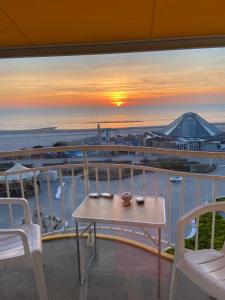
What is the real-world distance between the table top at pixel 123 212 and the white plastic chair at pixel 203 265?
0.23 meters

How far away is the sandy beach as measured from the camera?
271cm

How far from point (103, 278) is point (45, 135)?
1573mm

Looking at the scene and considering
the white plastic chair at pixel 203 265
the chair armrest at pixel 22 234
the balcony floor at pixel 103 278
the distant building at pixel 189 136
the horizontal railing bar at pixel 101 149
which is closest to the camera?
the white plastic chair at pixel 203 265

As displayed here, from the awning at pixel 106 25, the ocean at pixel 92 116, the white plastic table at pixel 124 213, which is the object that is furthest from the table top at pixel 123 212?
the awning at pixel 106 25

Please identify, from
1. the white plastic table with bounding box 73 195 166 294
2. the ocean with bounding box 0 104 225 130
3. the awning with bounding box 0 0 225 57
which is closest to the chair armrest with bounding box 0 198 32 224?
the white plastic table with bounding box 73 195 166 294

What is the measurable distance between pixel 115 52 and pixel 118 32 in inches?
10.3

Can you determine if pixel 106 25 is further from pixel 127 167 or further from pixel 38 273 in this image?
pixel 38 273

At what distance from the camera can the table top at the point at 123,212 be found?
6.05ft

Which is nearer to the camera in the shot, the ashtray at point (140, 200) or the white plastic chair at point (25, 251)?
the white plastic chair at point (25, 251)

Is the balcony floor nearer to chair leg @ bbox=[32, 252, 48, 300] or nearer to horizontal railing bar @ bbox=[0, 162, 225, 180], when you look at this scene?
chair leg @ bbox=[32, 252, 48, 300]

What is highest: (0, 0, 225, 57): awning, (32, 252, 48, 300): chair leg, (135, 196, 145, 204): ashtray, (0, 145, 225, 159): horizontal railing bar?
(0, 0, 225, 57): awning

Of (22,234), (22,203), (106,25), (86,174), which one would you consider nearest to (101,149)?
(86,174)

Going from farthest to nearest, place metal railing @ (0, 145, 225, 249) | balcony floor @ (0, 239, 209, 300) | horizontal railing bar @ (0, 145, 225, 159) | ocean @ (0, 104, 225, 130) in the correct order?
1. ocean @ (0, 104, 225, 130)
2. metal railing @ (0, 145, 225, 249)
3. horizontal railing bar @ (0, 145, 225, 159)
4. balcony floor @ (0, 239, 209, 300)

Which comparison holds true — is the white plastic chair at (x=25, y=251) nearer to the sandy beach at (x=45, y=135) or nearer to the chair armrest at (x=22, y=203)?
the chair armrest at (x=22, y=203)
